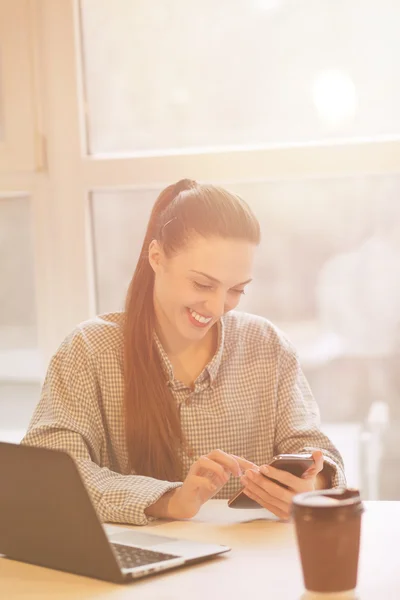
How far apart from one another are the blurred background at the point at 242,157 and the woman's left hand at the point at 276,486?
103cm

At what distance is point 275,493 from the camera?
61.9 inches

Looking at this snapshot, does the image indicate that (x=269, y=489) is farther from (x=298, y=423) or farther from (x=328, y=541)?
(x=328, y=541)

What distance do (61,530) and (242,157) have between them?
4.96 feet

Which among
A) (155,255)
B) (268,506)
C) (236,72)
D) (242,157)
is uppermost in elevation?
(236,72)

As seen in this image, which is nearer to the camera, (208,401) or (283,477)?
(283,477)

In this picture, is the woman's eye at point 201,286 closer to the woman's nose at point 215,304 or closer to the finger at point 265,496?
the woman's nose at point 215,304

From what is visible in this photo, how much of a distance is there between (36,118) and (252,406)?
3.79 ft

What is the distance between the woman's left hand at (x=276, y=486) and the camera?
1572 millimetres

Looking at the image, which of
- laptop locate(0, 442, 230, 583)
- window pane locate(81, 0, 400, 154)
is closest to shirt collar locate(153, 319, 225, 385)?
laptop locate(0, 442, 230, 583)

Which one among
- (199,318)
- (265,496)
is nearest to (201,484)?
(265,496)

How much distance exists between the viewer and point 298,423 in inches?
76.3

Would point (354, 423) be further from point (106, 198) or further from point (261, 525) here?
point (261, 525)

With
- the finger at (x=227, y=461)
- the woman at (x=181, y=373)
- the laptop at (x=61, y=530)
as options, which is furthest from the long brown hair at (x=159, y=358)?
the laptop at (x=61, y=530)

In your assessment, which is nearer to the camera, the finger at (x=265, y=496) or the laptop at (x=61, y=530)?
the laptop at (x=61, y=530)
